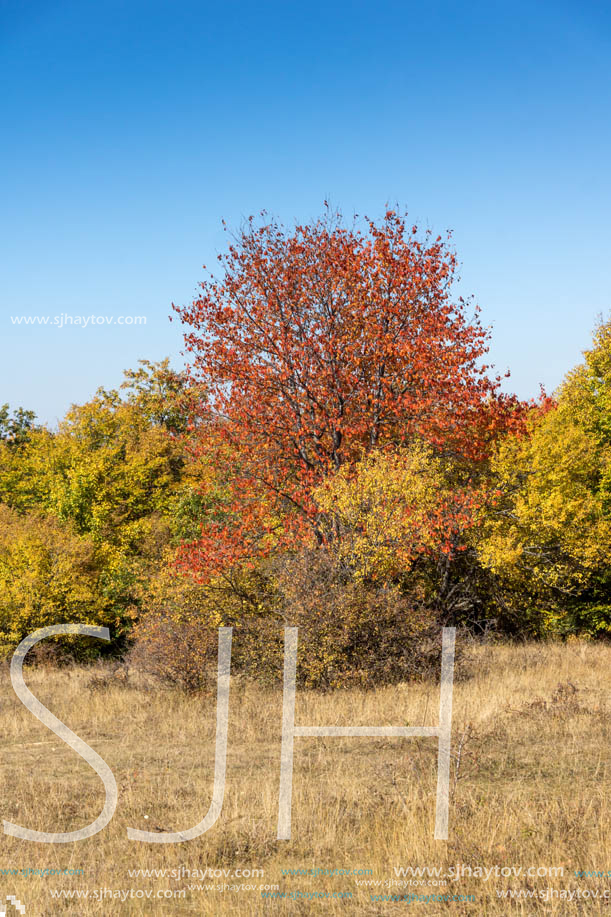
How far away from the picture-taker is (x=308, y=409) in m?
20.6

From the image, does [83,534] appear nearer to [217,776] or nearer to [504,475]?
[504,475]

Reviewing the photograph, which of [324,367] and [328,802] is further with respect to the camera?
[324,367]

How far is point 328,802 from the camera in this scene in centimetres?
811

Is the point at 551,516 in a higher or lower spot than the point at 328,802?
higher

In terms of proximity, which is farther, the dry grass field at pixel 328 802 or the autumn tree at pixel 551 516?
the autumn tree at pixel 551 516

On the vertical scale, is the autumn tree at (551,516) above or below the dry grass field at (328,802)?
above

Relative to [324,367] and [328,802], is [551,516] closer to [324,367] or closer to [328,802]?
[324,367]

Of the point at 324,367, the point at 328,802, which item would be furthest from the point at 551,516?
the point at 328,802

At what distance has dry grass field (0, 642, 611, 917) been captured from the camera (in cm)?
616

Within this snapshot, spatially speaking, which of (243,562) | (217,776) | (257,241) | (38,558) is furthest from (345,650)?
(38,558)

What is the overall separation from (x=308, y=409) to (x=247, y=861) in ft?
47.7

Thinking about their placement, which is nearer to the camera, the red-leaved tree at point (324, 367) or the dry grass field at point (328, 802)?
the dry grass field at point (328, 802)

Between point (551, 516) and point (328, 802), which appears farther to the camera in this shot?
point (551, 516)

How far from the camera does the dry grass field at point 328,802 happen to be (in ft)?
20.2
